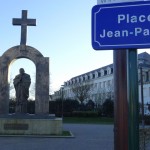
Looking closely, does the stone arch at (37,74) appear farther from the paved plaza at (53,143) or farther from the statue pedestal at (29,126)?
the paved plaza at (53,143)

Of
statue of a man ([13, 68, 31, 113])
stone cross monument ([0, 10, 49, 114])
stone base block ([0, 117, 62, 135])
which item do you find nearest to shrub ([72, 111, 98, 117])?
stone cross monument ([0, 10, 49, 114])

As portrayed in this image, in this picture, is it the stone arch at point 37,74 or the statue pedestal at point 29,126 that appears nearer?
the statue pedestal at point 29,126

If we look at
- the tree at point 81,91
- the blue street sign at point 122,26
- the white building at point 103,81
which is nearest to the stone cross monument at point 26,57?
the blue street sign at point 122,26

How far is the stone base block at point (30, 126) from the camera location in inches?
878

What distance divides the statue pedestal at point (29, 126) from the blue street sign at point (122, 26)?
65.1 feet

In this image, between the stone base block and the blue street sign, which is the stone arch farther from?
the blue street sign

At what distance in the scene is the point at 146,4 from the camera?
107 inches

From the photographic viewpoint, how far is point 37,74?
2444 cm

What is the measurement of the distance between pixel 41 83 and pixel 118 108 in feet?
71.3

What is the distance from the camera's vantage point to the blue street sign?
2678mm

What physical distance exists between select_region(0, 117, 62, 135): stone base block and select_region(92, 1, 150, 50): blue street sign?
19.8 m

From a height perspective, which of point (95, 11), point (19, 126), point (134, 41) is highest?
point (95, 11)

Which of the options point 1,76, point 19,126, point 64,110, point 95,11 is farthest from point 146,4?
point 64,110

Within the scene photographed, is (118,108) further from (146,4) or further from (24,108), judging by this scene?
(24,108)
